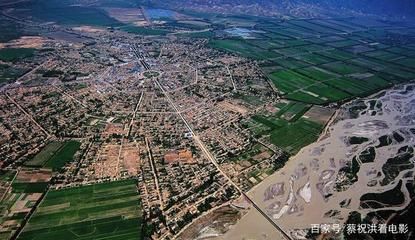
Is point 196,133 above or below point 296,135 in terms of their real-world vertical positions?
below

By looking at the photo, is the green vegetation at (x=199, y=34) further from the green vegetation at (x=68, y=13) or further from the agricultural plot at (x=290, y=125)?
the agricultural plot at (x=290, y=125)

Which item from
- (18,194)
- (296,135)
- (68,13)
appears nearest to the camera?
(18,194)

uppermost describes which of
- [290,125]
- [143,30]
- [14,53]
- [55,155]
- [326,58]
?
[326,58]

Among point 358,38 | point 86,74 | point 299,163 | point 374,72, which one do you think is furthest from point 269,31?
point 299,163

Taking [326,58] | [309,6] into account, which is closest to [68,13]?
[326,58]

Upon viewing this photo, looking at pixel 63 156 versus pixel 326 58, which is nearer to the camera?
pixel 63 156

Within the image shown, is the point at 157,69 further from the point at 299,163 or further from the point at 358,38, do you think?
the point at 358,38

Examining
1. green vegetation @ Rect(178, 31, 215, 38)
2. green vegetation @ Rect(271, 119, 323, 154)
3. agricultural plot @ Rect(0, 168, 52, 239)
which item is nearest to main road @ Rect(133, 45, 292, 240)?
green vegetation @ Rect(271, 119, 323, 154)

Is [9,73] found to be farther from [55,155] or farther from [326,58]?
[326,58]
